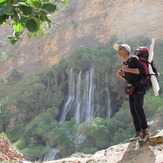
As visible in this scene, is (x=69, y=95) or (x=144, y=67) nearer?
(x=144, y=67)

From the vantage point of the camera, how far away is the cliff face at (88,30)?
2572cm

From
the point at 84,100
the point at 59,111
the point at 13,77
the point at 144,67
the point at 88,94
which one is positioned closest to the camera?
the point at 144,67

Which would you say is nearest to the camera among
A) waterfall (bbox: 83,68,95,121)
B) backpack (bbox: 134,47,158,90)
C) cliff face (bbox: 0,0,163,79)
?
backpack (bbox: 134,47,158,90)

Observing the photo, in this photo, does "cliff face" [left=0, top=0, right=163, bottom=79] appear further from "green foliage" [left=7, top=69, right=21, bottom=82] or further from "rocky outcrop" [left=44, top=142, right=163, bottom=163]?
"rocky outcrop" [left=44, top=142, right=163, bottom=163]

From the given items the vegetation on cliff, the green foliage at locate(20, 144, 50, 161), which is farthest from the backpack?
the green foliage at locate(20, 144, 50, 161)

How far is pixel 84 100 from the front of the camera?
20953 millimetres

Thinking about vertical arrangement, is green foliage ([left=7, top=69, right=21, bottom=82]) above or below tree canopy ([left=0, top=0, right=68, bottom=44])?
above

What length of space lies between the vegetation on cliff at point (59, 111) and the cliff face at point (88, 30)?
7.35 feet

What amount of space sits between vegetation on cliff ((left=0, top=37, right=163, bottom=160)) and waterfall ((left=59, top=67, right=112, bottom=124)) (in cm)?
58

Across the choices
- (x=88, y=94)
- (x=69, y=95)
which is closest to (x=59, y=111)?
(x=69, y=95)

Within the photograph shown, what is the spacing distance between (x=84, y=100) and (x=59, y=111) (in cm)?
317

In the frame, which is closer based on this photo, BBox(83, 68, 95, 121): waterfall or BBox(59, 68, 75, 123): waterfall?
BBox(83, 68, 95, 121): waterfall

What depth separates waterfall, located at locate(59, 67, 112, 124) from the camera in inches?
772

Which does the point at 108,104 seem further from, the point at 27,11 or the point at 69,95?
the point at 27,11
